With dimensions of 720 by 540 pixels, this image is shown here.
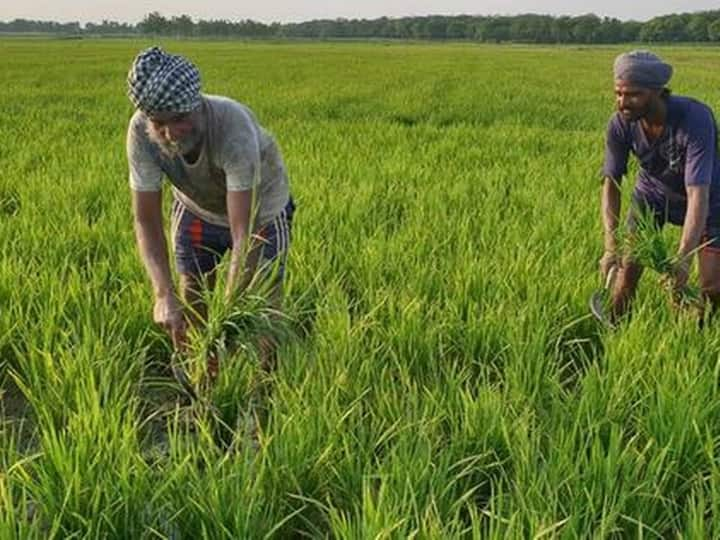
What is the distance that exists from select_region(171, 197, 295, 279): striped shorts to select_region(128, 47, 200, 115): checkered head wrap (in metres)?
0.69

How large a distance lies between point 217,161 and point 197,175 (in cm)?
13

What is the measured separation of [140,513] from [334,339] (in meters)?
1.06

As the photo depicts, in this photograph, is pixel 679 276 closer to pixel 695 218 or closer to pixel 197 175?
pixel 695 218

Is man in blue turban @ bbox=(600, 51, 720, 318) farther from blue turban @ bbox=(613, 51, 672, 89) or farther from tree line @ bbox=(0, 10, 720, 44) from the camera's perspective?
tree line @ bbox=(0, 10, 720, 44)

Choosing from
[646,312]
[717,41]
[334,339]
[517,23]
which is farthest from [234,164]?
[517,23]

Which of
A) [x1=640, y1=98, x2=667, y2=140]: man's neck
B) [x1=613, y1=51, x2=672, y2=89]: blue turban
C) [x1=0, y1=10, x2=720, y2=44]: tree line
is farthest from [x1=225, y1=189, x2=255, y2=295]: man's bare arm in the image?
[x1=0, y1=10, x2=720, y2=44]: tree line

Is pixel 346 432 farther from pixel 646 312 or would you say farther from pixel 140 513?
pixel 646 312

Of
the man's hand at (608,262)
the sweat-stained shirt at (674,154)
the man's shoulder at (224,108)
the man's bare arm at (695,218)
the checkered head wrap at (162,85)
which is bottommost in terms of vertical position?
the man's hand at (608,262)

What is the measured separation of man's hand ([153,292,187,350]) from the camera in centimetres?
226

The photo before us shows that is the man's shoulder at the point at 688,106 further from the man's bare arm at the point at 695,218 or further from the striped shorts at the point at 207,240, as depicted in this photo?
the striped shorts at the point at 207,240

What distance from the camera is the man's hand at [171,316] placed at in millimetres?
2260

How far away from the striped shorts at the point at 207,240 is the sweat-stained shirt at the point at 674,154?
1.32 meters

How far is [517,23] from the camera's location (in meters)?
108

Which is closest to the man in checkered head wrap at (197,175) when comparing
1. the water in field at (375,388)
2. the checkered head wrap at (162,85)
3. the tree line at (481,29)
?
the checkered head wrap at (162,85)
